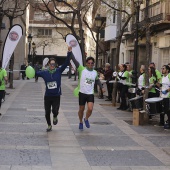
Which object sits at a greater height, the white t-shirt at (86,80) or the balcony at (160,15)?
the balcony at (160,15)

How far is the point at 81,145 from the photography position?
31.4ft

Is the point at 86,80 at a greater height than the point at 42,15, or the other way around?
the point at 42,15

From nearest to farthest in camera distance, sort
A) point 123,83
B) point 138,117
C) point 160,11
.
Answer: point 138,117, point 123,83, point 160,11

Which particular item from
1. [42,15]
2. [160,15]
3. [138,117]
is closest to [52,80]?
[138,117]

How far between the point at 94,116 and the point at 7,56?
23.2 feet

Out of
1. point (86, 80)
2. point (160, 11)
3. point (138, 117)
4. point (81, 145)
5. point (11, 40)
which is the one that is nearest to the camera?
point (81, 145)

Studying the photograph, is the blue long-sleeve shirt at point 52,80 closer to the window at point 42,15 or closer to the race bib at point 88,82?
the race bib at point 88,82

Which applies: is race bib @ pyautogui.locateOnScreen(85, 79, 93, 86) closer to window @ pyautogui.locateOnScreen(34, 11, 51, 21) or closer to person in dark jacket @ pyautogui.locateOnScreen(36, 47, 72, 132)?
person in dark jacket @ pyautogui.locateOnScreen(36, 47, 72, 132)

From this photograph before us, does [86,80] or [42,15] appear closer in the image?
[86,80]

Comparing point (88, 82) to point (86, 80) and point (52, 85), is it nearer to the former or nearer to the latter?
point (86, 80)

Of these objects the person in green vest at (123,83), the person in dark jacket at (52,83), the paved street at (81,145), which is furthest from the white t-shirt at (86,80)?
the person in green vest at (123,83)

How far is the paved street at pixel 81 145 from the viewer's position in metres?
7.80

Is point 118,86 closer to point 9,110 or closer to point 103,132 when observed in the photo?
point 9,110

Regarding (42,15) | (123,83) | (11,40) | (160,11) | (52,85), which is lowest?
(123,83)
